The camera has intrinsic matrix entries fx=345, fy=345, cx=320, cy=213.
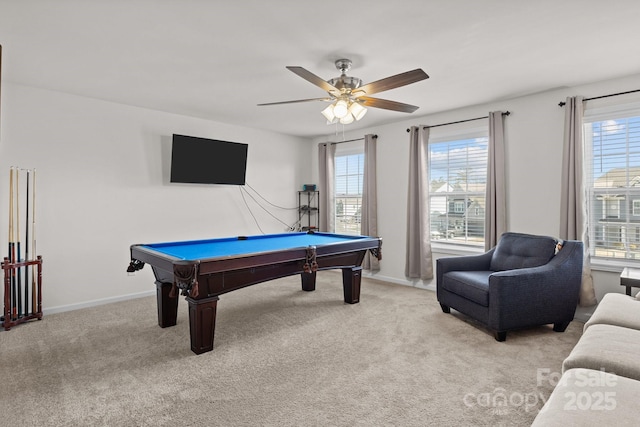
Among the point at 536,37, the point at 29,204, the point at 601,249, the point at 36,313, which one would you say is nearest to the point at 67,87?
the point at 29,204

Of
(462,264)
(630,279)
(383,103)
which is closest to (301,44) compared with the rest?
(383,103)

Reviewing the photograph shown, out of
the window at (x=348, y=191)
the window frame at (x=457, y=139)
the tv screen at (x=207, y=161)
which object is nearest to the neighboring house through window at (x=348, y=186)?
the window at (x=348, y=191)

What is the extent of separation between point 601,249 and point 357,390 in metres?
3.01

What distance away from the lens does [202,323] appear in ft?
8.89

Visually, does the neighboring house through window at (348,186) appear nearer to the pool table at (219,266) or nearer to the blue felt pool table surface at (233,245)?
the blue felt pool table surface at (233,245)

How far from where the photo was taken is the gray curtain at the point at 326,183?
604 centimetres

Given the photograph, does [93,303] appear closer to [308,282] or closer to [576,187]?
[308,282]

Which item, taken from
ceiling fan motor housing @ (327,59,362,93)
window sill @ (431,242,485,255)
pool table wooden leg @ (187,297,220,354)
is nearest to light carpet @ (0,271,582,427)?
pool table wooden leg @ (187,297,220,354)

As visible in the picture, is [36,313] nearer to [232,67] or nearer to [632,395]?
[232,67]

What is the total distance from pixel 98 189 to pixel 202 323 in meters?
2.41

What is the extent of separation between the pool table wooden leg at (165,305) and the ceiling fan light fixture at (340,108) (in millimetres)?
2175

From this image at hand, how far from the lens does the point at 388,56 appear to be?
2826mm

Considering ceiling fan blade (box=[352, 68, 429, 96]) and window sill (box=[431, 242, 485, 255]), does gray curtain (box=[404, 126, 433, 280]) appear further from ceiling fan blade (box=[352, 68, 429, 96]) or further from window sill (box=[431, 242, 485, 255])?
ceiling fan blade (box=[352, 68, 429, 96])

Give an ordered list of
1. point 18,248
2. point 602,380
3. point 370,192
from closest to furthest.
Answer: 1. point 602,380
2. point 18,248
3. point 370,192
